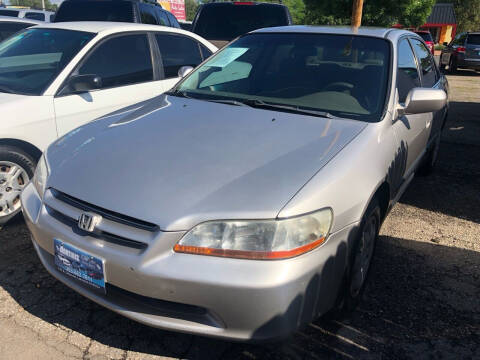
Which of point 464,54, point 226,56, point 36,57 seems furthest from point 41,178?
point 464,54

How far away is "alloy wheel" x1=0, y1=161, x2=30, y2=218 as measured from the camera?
360 centimetres

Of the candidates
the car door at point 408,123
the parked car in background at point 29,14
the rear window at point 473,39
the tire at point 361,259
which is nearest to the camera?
the tire at point 361,259

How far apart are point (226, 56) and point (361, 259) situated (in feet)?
6.96

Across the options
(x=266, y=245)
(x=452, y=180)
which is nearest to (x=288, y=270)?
(x=266, y=245)

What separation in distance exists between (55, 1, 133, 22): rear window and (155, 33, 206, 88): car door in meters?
2.86

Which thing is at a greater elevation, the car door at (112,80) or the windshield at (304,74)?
the windshield at (304,74)

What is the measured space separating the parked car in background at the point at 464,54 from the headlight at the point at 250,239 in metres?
18.5

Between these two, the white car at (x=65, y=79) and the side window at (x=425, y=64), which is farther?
the side window at (x=425, y=64)

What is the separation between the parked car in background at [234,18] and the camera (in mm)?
8242

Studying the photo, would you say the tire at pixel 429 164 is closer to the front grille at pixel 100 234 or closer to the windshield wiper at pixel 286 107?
the windshield wiper at pixel 286 107

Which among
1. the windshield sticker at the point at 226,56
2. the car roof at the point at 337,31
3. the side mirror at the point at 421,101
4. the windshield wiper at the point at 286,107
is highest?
the car roof at the point at 337,31

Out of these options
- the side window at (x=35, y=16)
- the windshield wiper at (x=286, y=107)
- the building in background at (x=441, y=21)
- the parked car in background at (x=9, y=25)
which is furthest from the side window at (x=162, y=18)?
the building in background at (x=441, y=21)

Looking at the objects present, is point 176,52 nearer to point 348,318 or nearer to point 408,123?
point 408,123

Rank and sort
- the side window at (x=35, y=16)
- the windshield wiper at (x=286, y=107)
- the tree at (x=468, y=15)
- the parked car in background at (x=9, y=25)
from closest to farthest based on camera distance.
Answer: the windshield wiper at (x=286, y=107)
the parked car in background at (x=9, y=25)
the side window at (x=35, y=16)
the tree at (x=468, y=15)
